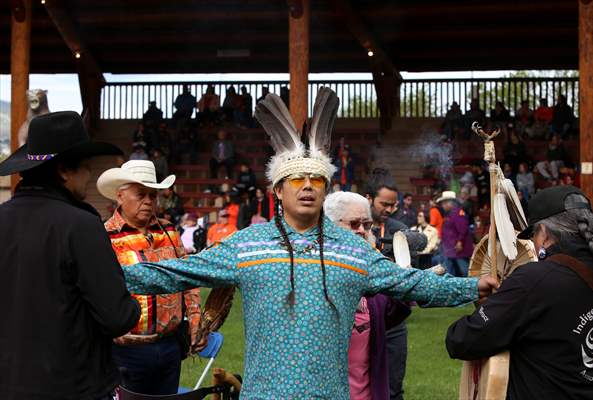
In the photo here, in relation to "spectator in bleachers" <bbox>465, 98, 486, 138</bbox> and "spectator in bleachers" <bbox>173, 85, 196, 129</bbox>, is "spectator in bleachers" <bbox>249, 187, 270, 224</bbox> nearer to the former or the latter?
"spectator in bleachers" <bbox>173, 85, 196, 129</bbox>

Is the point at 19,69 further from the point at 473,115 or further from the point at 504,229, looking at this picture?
the point at 504,229

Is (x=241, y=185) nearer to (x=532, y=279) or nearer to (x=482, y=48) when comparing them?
(x=482, y=48)

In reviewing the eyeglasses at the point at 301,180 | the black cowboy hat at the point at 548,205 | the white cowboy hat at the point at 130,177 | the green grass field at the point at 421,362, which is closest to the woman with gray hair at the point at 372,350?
the eyeglasses at the point at 301,180

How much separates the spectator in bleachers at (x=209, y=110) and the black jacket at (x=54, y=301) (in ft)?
66.0

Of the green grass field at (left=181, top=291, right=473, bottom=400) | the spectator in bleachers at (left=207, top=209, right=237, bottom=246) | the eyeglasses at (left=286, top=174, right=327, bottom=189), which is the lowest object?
the green grass field at (left=181, top=291, right=473, bottom=400)

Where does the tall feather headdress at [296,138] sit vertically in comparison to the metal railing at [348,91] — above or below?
below

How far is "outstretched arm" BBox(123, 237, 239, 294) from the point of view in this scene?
10.7 ft

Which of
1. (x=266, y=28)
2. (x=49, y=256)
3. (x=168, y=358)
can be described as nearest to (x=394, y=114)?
(x=266, y=28)

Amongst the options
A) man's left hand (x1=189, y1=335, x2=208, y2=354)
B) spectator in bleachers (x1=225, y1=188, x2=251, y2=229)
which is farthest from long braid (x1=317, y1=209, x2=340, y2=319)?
spectator in bleachers (x1=225, y1=188, x2=251, y2=229)

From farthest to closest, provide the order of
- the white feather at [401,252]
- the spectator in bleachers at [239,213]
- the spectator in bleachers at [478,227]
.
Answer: the spectator in bleachers at [239,213] → the spectator in bleachers at [478,227] → the white feather at [401,252]

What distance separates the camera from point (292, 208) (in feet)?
11.0

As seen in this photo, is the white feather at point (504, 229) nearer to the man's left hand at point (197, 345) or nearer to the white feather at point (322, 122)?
the white feather at point (322, 122)

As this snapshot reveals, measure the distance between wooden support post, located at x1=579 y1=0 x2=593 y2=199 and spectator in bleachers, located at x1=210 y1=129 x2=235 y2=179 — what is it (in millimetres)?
10552

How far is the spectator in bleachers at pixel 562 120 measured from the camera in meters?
20.9
